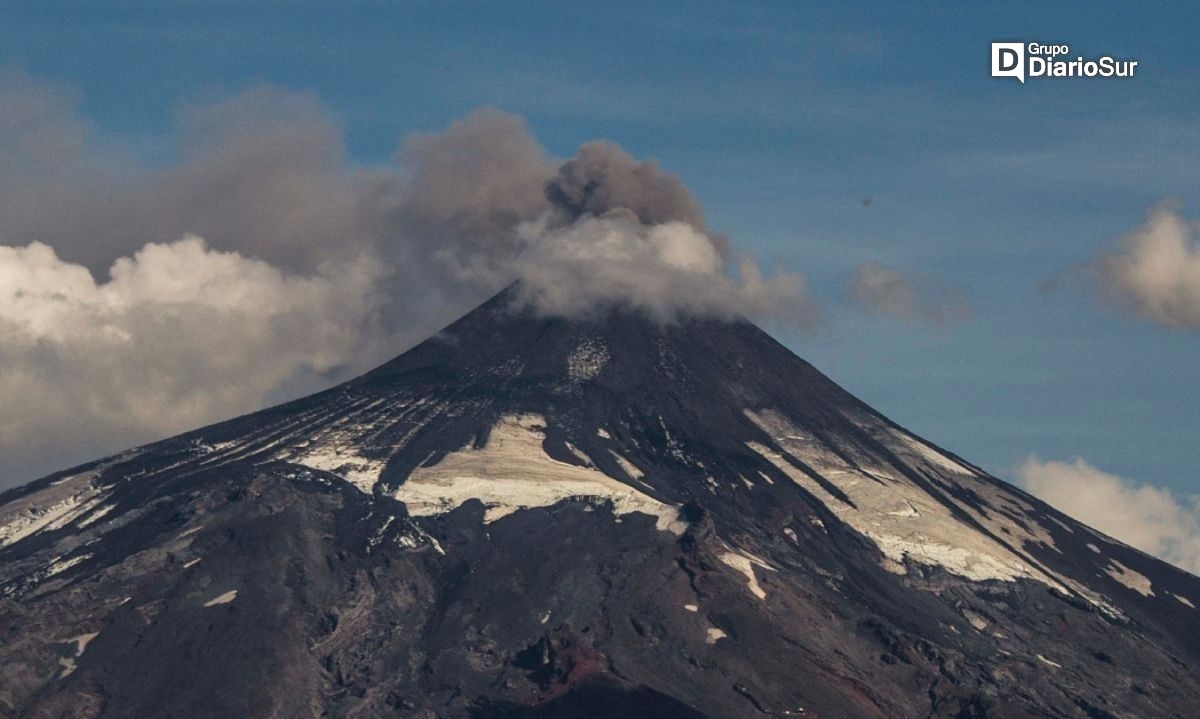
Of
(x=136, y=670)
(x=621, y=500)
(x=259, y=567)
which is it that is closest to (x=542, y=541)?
(x=621, y=500)

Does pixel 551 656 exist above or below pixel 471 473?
below

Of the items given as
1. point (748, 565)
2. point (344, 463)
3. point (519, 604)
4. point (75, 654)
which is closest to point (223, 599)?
point (75, 654)

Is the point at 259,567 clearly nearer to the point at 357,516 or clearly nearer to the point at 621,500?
the point at 357,516

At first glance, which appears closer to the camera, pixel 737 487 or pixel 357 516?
pixel 357 516

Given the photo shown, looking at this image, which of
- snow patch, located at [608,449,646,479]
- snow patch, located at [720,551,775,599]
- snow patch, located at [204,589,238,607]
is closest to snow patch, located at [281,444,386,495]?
snow patch, located at [608,449,646,479]

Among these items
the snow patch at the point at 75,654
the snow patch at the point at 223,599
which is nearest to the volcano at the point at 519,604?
the snow patch at the point at 223,599

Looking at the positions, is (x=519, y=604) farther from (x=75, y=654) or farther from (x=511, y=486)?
(x=75, y=654)
